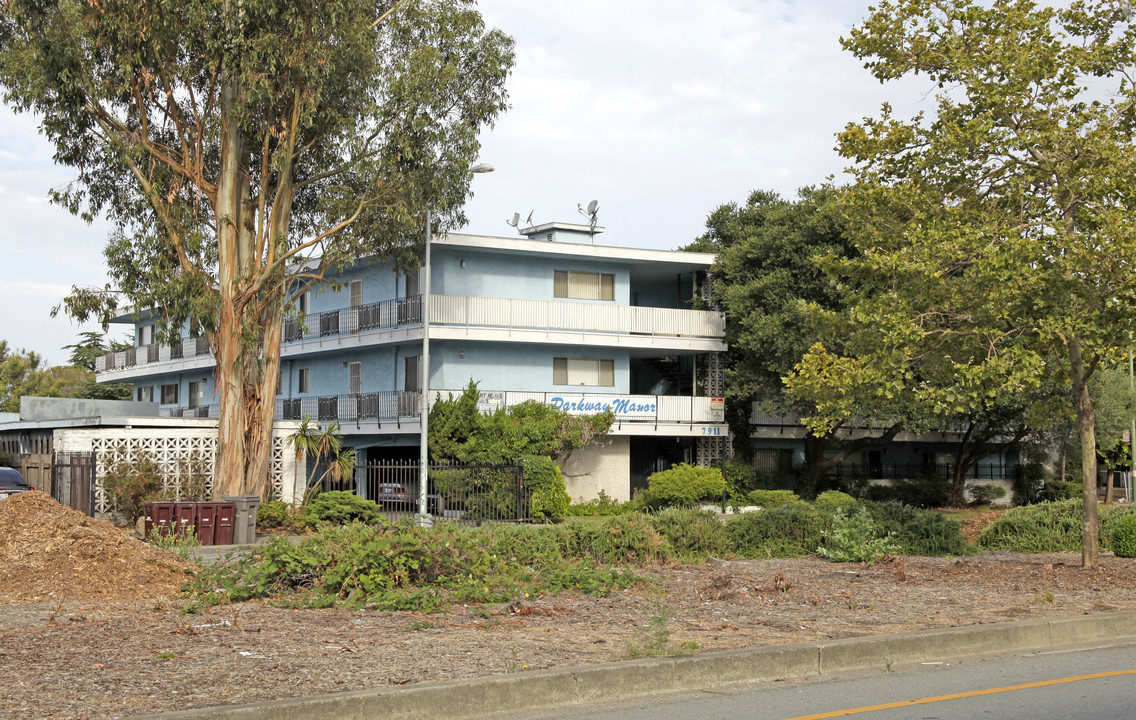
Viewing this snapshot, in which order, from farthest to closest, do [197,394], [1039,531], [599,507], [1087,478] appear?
[197,394] → [599,507] → [1039,531] → [1087,478]

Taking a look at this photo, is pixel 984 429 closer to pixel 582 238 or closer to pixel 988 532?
pixel 582 238

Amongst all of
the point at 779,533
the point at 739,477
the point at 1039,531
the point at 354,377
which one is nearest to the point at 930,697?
the point at 779,533

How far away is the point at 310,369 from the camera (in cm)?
4400

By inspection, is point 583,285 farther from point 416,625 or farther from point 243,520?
point 416,625

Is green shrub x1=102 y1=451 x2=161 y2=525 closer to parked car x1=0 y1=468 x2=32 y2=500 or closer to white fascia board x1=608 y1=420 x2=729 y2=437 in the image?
parked car x1=0 y1=468 x2=32 y2=500

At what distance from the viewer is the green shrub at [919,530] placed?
724 inches

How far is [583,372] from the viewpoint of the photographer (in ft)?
129

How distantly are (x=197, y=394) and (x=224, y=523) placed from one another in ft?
100

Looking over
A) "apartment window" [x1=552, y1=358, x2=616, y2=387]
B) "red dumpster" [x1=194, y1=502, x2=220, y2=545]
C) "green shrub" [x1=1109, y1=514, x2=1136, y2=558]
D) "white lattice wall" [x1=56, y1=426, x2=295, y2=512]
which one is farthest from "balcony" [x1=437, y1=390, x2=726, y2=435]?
"green shrub" [x1=1109, y1=514, x2=1136, y2=558]

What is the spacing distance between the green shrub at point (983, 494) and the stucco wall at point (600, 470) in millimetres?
15215

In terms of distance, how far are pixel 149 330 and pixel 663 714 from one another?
5404 cm

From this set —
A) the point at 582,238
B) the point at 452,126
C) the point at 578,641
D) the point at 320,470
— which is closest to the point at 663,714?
the point at 578,641

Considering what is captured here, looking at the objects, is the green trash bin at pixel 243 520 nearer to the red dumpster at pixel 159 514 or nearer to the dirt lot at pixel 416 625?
the red dumpster at pixel 159 514

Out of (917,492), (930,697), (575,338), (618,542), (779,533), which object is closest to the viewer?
(930,697)
